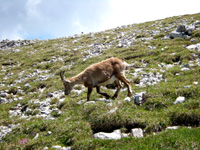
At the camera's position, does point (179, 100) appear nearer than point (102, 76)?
Yes

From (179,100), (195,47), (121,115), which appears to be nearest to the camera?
(121,115)

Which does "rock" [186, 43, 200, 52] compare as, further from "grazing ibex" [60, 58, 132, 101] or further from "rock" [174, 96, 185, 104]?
Answer: "rock" [174, 96, 185, 104]

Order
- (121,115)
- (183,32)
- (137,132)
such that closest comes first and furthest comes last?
(137,132) → (121,115) → (183,32)

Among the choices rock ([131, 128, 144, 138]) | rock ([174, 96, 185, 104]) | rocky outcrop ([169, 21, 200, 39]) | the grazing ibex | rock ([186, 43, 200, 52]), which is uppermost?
rocky outcrop ([169, 21, 200, 39])

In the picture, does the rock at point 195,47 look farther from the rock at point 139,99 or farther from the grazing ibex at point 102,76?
the rock at point 139,99

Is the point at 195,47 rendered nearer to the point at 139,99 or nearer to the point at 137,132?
the point at 139,99

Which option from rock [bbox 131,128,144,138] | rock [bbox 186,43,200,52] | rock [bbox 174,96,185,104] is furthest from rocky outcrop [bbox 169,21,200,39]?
rock [bbox 131,128,144,138]

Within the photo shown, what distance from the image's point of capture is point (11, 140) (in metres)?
7.93

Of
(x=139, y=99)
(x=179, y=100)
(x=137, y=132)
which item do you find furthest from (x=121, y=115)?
(x=179, y=100)

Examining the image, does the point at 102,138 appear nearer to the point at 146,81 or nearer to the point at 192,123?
the point at 192,123

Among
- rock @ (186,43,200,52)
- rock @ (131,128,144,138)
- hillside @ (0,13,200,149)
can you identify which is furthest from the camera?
rock @ (186,43,200,52)

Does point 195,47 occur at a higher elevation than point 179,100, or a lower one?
higher

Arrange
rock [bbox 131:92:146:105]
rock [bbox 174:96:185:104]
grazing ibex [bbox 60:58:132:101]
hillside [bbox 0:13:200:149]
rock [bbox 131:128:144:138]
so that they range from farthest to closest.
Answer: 1. grazing ibex [bbox 60:58:132:101]
2. rock [bbox 131:92:146:105]
3. rock [bbox 174:96:185:104]
4. rock [bbox 131:128:144:138]
5. hillside [bbox 0:13:200:149]

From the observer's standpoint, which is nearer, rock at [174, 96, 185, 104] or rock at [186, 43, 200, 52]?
rock at [174, 96, 185, 104]
